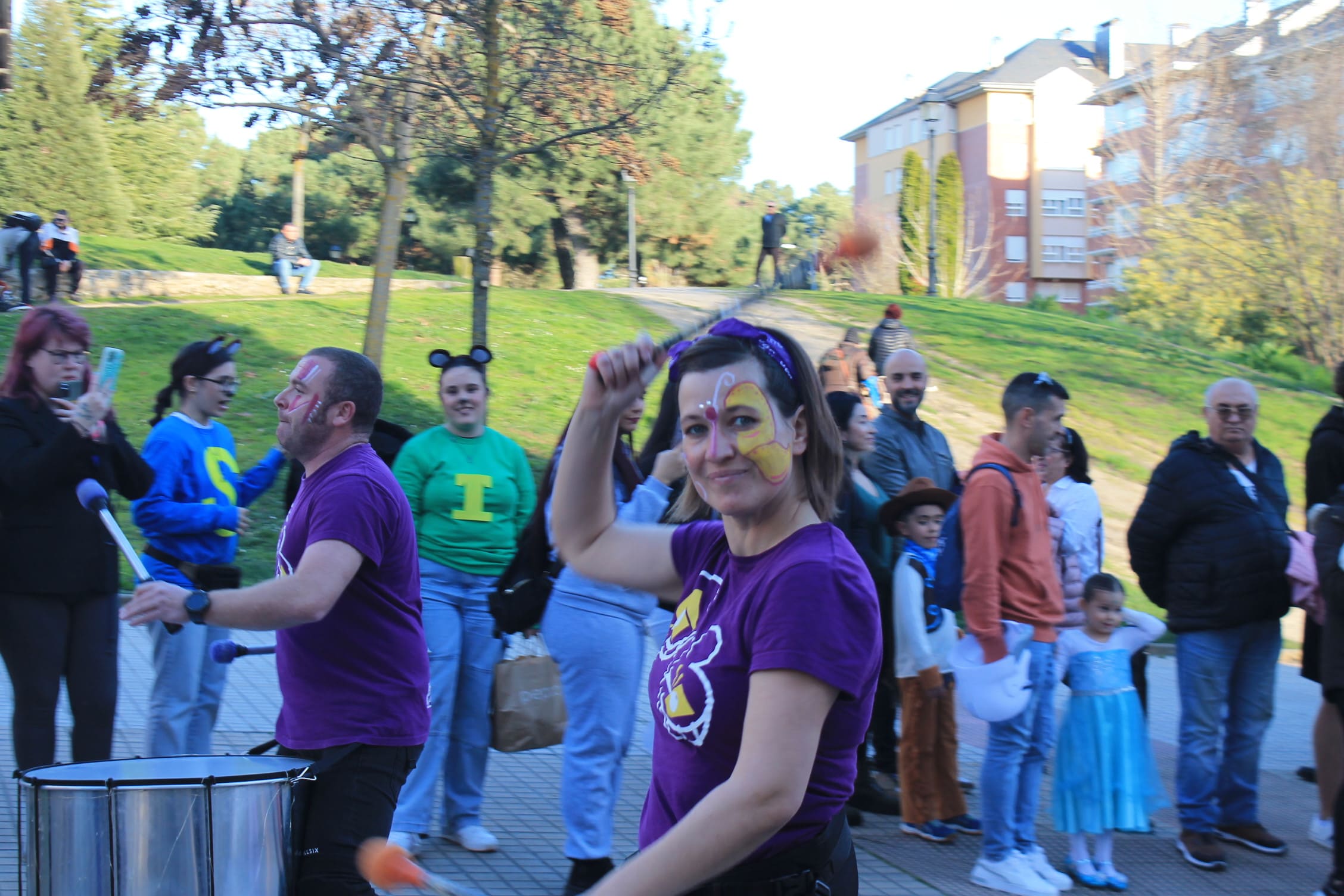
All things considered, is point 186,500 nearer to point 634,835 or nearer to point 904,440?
point 634,835

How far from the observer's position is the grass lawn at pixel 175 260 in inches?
1091

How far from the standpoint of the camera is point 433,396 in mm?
17734

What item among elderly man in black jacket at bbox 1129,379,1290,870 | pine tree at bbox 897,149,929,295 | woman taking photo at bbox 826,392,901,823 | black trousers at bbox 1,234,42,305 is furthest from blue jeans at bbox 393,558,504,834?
pine tree at bbox 897,149,929,295

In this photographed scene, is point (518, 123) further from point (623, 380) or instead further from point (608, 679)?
point (623, 380)

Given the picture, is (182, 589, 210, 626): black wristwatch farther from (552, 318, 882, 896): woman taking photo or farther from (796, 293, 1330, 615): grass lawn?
(796, 293, 1330, 615): grass lawn

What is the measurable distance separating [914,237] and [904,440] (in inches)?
1646

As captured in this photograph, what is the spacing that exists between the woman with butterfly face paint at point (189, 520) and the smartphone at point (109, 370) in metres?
0.89

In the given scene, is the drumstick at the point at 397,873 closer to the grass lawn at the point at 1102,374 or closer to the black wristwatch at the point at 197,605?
the black wristwatch at the point at 197,605

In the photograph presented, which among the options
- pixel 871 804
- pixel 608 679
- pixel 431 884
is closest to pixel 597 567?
pixel 431 884

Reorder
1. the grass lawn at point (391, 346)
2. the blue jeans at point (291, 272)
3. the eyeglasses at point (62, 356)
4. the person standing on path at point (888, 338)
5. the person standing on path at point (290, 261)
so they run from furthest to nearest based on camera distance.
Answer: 1. the blue jeans at point (291, 272)
2. the person standing on path at point (290, 261)
3. the grass lawn at point (391, 346)
4. the person standing on path at point (888, 338)
5. the eyeglasses at point (62, 356)

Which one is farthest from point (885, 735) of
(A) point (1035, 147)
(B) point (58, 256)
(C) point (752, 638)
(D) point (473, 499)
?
→ (A) point (1035, 147)

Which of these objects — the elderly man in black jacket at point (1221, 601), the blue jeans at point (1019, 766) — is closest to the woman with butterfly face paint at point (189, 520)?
the blue jeans at point (1019, 766)

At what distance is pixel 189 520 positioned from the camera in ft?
17.3

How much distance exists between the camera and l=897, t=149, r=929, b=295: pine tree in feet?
151
